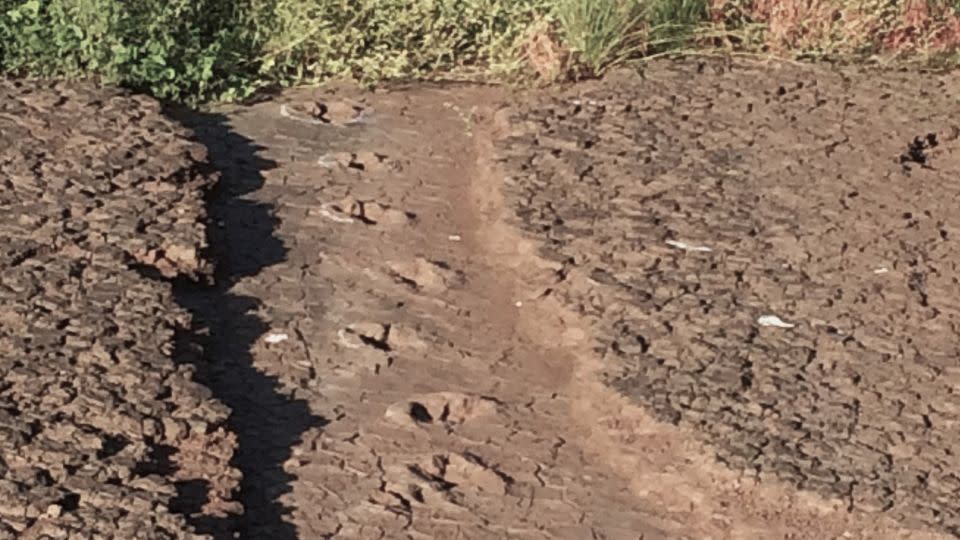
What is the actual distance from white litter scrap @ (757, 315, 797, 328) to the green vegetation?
1967 mm

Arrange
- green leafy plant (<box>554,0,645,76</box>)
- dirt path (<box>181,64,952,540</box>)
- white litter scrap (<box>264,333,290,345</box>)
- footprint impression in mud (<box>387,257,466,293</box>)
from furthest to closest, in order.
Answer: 1. green leafy plant (<box>554,0,645,76</box>)
2. footprint impression in mud (<box>387,257,466,293</box>)
3. white litter scrap (<box>264,333,290,345</box>)
4. dirt path (<box>181,64,952,540</box>)

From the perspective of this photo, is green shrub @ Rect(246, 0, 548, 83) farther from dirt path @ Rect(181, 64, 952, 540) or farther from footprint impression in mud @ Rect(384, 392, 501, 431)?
footprint impression in mud @ Rect(384, 392, 501, 431)

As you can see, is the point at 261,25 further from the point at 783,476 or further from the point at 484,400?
the point at 783,476

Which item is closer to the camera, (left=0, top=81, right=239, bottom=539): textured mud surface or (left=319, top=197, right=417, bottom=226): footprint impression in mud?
(left=0, top=81, right=239, bottom=539): textured mud surface

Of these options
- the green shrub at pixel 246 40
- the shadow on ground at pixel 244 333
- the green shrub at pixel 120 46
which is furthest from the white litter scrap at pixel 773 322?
the green shrub at pixel 120 46

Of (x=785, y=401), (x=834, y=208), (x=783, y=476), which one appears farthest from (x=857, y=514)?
(x=834, y=208)

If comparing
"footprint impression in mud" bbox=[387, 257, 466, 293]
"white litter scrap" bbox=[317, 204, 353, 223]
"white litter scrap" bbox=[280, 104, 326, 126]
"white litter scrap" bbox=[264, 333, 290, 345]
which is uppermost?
"white litter scrap" bbox=[280, 104, 326, 126]

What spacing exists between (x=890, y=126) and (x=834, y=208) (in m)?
0.77

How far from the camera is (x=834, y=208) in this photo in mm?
5645

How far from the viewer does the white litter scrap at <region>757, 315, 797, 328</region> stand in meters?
4.90

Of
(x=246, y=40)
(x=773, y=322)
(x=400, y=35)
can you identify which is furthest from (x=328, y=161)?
(x=773, y=322)

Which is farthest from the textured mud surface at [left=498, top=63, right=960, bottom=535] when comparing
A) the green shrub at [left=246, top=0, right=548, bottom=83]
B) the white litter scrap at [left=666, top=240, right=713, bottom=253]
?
the green shrub at [left=246, top=0, right=548, bottom=83]

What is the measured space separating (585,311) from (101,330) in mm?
1269

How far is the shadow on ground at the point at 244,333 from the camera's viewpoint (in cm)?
423
